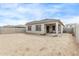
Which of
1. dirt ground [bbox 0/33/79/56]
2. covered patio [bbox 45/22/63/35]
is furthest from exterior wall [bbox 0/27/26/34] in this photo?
covered patio [bbox 45/22/63/35]

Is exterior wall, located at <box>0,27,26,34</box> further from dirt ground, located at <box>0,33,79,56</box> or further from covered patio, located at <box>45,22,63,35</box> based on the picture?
covered patio, located at <box>45,22,63,35</box>

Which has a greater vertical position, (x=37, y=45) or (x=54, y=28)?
(x=54, y=28)

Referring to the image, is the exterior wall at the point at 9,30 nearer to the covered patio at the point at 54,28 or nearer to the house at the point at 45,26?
the house at the point at 45,26

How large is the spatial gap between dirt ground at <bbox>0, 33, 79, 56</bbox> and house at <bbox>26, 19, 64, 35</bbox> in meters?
0.06

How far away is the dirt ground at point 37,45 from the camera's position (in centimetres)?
201

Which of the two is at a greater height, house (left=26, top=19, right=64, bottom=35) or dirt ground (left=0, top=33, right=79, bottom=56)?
house (left=26, top=19, right=64, bottom=35)

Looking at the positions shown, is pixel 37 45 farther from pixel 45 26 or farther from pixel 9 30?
pixel 9 30

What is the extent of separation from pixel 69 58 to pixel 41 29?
43 cm

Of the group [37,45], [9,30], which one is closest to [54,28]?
[37,45]

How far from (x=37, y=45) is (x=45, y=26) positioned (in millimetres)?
223

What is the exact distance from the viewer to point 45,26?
2018mm

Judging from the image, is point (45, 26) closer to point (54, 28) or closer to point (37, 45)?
point (54, 28)

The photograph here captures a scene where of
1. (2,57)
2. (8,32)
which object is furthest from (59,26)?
(2,57)

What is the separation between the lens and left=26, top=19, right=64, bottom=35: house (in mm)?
2004
